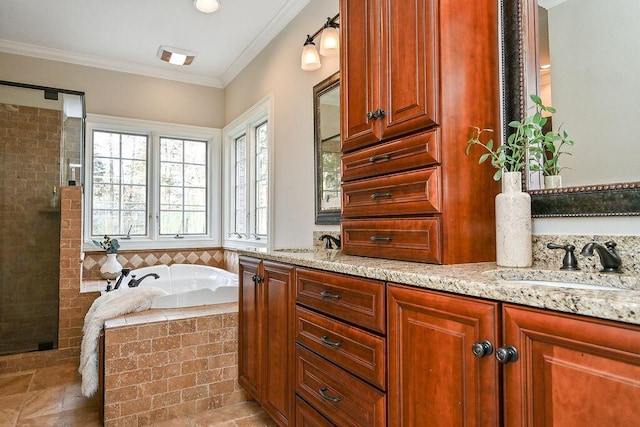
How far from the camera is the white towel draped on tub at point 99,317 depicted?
229 cm

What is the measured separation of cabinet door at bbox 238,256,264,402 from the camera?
7.16 feet

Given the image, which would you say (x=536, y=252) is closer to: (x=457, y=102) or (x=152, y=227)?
(x=457, y=102)

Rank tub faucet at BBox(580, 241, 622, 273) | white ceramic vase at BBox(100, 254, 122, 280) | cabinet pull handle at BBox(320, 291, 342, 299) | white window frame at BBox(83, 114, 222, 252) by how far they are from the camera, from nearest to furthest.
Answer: tub faucet at BBox(580, 241, 622, 273) < cabinet pull handle at BBox(320, 291, 342, 299) < white ceramic vase at BBox(100, 254, 122, 280) < white window frame at BBox(83, 114, 222, 252)

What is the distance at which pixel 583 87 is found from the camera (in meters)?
1.24

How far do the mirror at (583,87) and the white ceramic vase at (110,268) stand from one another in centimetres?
368

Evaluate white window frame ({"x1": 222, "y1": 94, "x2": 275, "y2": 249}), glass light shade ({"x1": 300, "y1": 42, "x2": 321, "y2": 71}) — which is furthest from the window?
glass light shade ({"x1": 300, "y1": 42, "x2": 321, "y2": 71})

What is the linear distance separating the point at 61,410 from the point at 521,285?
2825mm

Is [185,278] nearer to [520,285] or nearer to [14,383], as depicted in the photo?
[14,383]

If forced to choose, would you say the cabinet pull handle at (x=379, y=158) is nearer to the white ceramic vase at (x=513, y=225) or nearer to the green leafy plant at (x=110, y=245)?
the white ceramic vase at (x=513, y=225)

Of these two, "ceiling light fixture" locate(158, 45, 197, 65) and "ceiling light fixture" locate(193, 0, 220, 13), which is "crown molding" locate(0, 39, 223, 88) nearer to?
"ceiling light fixture" locate(158, 45, 197, 65)

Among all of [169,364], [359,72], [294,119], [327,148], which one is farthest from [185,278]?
[359,72]

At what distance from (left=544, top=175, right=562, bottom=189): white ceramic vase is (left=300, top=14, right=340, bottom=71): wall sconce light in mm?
1486

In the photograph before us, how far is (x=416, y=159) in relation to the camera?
4.54 ft

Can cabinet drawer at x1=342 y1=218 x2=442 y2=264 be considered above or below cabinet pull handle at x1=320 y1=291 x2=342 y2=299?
above
